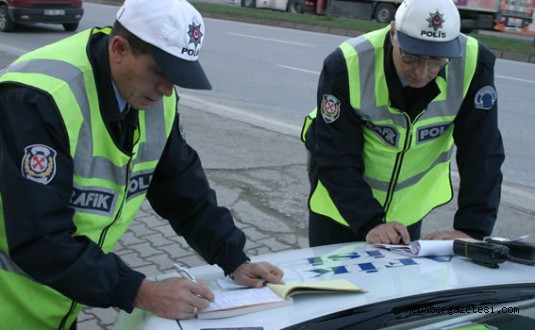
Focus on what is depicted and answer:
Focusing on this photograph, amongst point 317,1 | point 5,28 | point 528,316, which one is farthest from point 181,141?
Answer: point 317,1

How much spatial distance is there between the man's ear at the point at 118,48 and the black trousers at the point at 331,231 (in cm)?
125

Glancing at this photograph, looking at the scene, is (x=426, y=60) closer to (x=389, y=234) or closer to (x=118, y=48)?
(x=389, y=234)

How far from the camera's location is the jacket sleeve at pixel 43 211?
1522mm

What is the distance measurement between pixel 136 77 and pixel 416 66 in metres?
0.98

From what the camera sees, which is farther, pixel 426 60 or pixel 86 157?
pixel 426 60

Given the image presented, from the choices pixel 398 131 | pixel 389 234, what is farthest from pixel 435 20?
pixel 389 234

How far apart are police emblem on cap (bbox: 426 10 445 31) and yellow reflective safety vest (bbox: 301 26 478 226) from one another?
0.83ft

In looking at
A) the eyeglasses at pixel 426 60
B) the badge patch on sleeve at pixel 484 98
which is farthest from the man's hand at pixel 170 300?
the badge patch on sleeve at pixel 484 98

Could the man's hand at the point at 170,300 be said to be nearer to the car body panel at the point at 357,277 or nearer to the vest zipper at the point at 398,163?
the car body panel at the point at 357,277

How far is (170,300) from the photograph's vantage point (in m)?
1.67

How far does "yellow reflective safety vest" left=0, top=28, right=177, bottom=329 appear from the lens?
162cm

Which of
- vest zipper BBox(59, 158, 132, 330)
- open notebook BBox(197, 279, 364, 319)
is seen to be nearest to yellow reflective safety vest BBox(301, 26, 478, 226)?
open notebook BBox(197, 279, 364, 319)

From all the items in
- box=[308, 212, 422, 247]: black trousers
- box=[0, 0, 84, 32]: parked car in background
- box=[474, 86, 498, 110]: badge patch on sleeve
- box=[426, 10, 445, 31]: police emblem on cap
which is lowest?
box=[0, 0, 84, 32]: parked car in background

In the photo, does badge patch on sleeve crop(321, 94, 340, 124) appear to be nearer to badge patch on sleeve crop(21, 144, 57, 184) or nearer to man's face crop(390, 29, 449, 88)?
man's face crop(390, 29, 449, 88)
